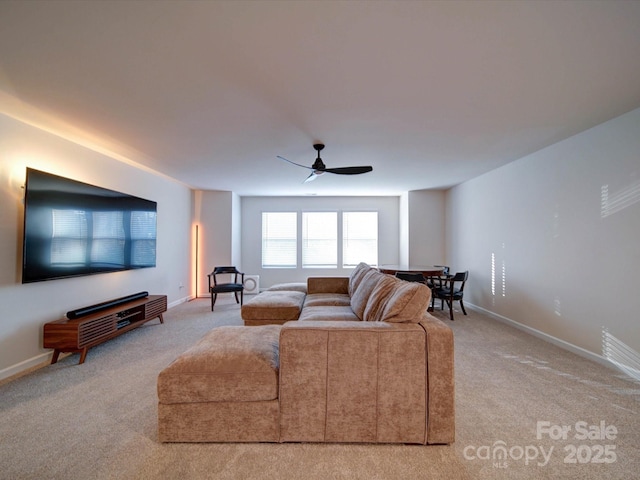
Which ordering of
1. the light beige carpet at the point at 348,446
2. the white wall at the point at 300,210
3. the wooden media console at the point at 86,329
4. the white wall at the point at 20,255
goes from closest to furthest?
the light beige carpet at the point at 348,446
the white wall at the point at 20,255
the wooden media console at the point at 86,329
the white wall at the point at 300,210

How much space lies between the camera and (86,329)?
9.90ft

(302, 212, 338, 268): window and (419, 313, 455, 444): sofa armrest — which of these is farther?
(302, 212, 338, 268): window

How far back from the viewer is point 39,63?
1998 millimetres

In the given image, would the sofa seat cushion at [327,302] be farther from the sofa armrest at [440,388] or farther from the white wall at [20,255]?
the white wall at [20,255]

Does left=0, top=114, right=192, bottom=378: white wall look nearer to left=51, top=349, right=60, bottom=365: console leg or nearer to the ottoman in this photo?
left=51, top=349, right=60, bottom=365: console leg

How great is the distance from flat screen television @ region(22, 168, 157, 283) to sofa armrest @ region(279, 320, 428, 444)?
282 centimetres

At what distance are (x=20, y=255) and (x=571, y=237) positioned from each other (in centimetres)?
583

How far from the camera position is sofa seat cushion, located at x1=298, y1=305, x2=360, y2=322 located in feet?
9.23

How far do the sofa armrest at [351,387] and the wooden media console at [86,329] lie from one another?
2514 millimetres

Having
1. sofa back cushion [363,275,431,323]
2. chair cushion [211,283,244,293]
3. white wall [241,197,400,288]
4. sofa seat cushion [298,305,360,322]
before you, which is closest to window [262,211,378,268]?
white wall [241,197,400,288]

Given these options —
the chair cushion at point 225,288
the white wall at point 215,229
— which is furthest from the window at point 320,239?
the chair cushion at point 225,288

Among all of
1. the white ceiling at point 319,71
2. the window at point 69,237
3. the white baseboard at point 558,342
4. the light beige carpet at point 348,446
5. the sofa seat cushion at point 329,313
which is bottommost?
the light beige carpet at point 348,446

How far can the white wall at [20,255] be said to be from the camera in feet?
8.90

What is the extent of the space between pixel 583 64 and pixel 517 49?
59 centimetres
